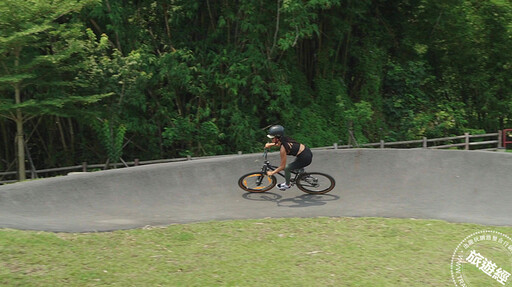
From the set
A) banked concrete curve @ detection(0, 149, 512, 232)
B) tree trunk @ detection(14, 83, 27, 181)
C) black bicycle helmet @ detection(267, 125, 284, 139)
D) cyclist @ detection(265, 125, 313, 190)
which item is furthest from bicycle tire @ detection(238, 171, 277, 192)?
tree trunk @ detection(14, 83, 27, 181)

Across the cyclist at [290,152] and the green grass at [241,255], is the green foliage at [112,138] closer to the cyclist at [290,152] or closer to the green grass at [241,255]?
the cyclist at [290,152]

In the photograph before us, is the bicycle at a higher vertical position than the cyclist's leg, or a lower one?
lower

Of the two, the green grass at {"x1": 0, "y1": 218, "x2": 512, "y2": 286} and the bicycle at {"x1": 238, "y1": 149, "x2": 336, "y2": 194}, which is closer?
the green grass at {"x1": 0, "y1": 218, "x2": 512, "y2": 286}

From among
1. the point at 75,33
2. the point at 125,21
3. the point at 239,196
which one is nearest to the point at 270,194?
the point at 239,196

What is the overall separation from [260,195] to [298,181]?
2.37 feet

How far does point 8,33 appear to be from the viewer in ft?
36.7

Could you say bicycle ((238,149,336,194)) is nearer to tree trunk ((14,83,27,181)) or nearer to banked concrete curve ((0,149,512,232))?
banked concrete curve ((0,149,512,232))

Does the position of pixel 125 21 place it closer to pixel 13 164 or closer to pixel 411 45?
pixel 13 164

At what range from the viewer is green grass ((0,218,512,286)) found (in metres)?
5.13

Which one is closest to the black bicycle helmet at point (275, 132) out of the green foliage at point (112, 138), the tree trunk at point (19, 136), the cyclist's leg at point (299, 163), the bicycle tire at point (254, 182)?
the cyclist's leg at point (299, 163)

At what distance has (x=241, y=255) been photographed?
5.91 metres

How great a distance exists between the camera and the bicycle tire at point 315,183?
9.01 metres

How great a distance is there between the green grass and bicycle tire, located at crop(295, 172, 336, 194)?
5.90ft

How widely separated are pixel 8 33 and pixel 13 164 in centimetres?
481
